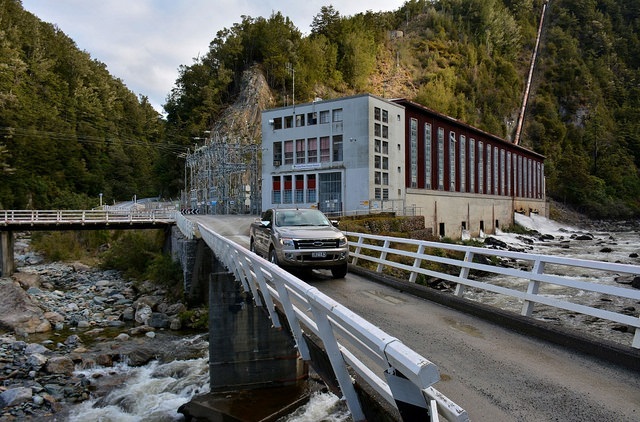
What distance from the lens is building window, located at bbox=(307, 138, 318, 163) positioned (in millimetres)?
41228

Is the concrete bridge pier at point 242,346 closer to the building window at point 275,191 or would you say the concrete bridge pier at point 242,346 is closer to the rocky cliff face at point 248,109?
the building window at point 275,191

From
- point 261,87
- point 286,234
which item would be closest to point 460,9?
point 261,87

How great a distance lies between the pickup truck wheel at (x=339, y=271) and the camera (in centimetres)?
1220

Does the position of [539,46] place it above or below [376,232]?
above

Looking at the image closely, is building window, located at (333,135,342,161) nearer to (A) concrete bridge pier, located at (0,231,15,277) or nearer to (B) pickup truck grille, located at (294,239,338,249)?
(A) concrete bridge pier, located at (0,231,15,277)

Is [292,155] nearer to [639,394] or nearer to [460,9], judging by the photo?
[639,394]

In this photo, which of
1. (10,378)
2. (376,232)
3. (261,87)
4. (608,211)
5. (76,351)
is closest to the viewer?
(10,378)

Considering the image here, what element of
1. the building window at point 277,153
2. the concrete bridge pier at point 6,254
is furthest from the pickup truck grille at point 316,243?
the building window at point 277,153

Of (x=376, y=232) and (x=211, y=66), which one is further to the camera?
(x=211, y=66)

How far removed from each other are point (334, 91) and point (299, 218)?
74.5 meters

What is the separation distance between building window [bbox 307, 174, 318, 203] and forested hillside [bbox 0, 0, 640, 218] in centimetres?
3131

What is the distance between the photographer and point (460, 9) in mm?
134125

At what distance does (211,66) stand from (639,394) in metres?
89.5

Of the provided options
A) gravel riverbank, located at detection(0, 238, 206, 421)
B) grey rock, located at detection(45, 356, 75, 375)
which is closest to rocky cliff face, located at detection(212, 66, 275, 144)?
gravel riverbank, located at detection(0, 238, 206, 421)
